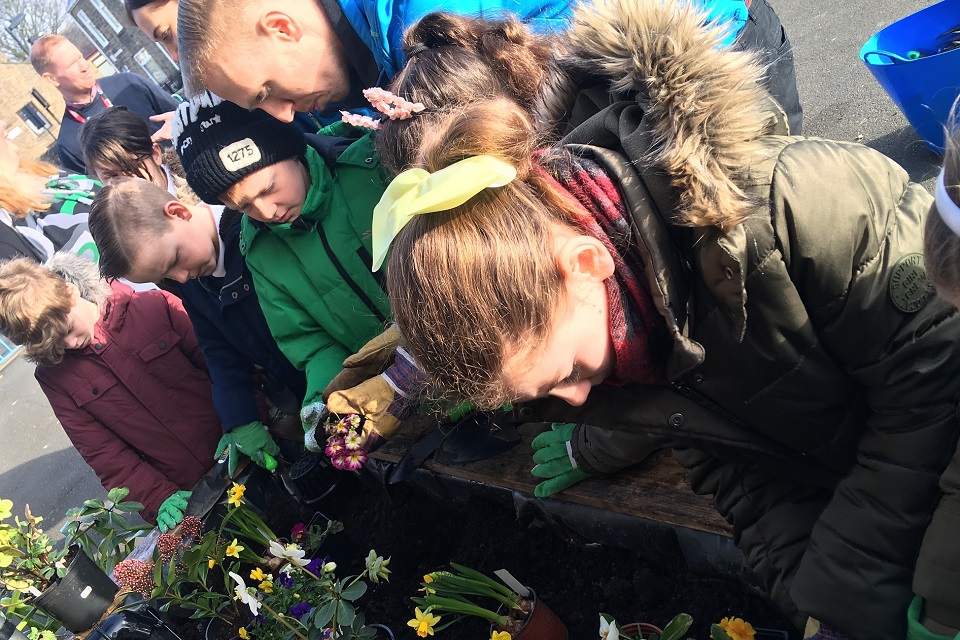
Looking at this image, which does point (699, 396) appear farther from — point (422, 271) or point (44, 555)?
point (44, 555)

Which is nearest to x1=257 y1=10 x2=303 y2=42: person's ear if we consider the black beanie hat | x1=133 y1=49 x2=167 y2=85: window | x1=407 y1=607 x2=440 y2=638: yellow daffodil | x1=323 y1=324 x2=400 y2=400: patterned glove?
the black beanie hat

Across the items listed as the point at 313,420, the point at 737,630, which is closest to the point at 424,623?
the point at 737,630

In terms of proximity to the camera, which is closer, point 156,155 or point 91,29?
point 156,155

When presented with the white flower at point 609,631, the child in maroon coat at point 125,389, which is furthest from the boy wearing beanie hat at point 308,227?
the child in maroon coat at point 125,389

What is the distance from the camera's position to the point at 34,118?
14.1 metres

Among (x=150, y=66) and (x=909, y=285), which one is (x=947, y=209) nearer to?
(x=909, y=285)

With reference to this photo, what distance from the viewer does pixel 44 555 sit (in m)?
2.43

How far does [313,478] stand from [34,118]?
14.9 meters

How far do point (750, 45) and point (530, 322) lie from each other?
1392mm

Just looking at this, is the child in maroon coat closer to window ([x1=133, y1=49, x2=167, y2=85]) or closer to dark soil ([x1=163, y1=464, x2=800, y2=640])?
dark soil ([x1=163, y1=464, x2=800, y2=640])

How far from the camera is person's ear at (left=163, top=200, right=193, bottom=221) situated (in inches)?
103

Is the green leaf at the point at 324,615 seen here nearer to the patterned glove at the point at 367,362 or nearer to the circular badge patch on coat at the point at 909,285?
the patterned glove at the point at 367,362

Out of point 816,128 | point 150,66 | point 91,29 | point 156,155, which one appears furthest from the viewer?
point 150,66

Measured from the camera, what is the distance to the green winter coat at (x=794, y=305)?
1.00m
